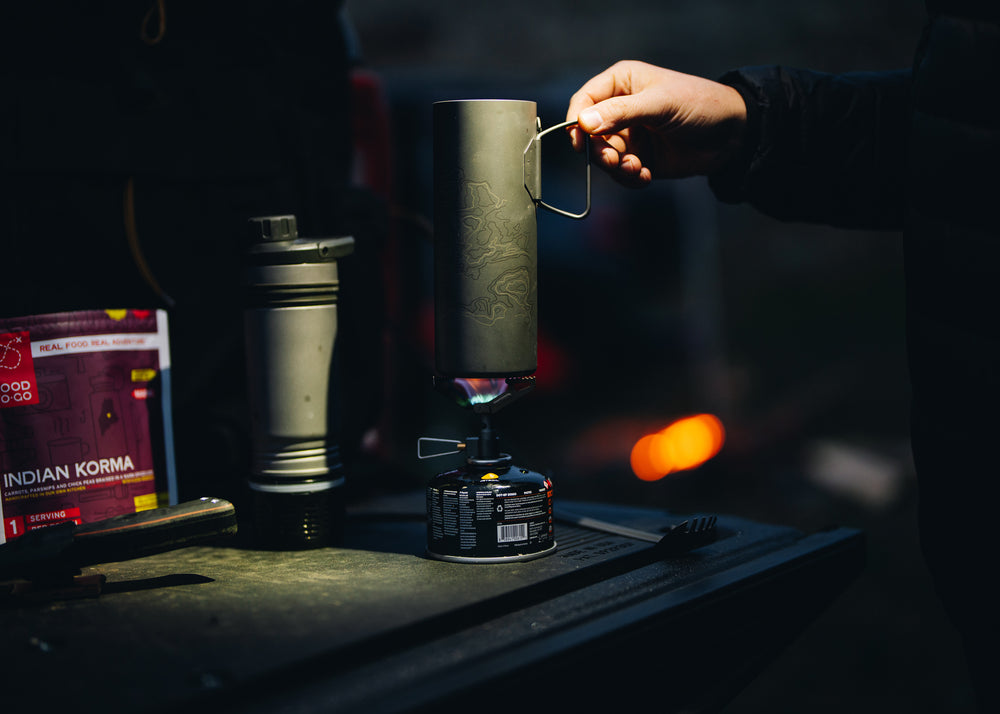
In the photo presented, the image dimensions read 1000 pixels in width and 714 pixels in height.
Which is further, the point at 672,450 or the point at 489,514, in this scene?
the point at 672,450

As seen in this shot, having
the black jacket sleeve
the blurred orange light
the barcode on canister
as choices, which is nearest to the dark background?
the blurred orange light

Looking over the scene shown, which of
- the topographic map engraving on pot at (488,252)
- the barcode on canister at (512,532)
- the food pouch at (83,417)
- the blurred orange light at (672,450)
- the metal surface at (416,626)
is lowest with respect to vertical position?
the blurred orange light at (672,450)

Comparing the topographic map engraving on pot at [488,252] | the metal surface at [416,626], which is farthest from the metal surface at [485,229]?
the metal surface at [416,626]

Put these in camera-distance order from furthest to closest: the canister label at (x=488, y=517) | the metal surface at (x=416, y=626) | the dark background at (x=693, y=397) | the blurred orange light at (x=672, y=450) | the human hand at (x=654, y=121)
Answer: the blurred orange light at (x=672, y=450) → the dark background at (x=693, y=397) → the human hand at (x=654, y=121) → the canister label at (x=488, y=517) → the metal surface at (x=416, y=626)

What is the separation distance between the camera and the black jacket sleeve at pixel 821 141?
4.27ft

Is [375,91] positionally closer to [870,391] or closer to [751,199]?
[751,199]

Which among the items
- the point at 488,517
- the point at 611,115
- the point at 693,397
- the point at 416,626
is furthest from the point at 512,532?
the point at 693,397

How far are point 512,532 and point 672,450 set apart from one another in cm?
302

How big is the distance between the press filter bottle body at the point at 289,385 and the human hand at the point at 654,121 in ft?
1.13

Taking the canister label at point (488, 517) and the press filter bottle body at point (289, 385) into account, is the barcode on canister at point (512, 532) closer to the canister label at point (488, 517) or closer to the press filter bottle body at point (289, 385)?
the canister label at point (488, 517)

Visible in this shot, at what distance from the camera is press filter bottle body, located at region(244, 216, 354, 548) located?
1124 mm

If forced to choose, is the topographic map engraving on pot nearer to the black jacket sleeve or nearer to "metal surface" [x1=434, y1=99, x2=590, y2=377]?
"metal surface" [x1=434, y1=99, x2=590, y2=377]

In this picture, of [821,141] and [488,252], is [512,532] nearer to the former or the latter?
[488,252]

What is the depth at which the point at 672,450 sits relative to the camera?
398cm
